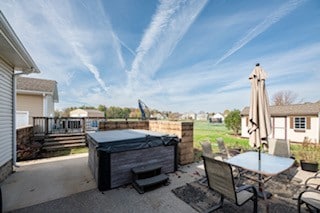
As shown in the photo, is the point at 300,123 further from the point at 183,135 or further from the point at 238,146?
the point at 183,135

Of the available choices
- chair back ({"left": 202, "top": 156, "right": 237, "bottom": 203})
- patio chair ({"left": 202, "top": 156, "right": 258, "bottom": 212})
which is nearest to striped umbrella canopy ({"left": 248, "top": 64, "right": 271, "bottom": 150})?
patio chair ({"left": 202, "top": 156, "right": 258, "bottom": 212})

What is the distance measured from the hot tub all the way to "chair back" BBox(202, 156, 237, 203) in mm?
1925

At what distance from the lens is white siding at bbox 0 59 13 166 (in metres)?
4.25

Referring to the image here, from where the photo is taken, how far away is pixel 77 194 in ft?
11.1

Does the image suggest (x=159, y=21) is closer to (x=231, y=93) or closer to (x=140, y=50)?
(x=140, y=50)

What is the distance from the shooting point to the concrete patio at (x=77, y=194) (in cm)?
287

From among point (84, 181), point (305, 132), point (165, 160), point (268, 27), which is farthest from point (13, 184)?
point (305, 132)

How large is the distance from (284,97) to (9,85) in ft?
95.5

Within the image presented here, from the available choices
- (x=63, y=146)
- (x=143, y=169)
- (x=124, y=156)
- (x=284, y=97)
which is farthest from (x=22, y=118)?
(x=284, y=97)

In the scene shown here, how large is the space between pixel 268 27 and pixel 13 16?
30.6 feet

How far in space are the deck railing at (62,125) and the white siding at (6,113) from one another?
4199 mm

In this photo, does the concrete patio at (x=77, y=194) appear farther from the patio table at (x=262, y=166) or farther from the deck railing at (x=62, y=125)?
the deck railing at (x=62, y=125)

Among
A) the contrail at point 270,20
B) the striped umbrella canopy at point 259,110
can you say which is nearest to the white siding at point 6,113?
the striped umbrella canopy at point 259,110

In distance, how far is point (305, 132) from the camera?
10.3 meters
